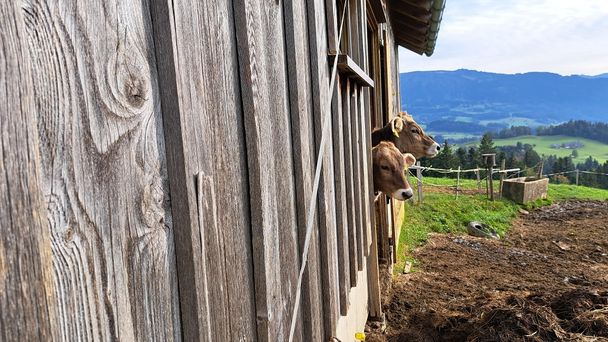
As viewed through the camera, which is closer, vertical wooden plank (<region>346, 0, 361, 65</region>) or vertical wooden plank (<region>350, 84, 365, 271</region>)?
vertical wooden plank (<region>350, 84, 365, 271</region>)

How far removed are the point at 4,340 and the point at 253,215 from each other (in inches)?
35.3

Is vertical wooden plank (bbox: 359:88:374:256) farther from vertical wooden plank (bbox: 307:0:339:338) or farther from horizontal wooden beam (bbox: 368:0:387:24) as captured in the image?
vertical wooden plank (bbox: 307:0:339:338)

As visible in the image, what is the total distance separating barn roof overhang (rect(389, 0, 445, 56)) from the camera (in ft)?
25.5

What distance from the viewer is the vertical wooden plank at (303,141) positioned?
6.02 ft

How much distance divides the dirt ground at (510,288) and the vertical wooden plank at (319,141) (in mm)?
2188

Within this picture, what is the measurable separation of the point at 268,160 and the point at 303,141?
17.3 inches

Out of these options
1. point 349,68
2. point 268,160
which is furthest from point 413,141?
point 268,160

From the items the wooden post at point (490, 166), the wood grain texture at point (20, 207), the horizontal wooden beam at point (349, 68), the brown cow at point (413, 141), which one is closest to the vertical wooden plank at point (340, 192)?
the horizontal wooden beam at point (349, 68)

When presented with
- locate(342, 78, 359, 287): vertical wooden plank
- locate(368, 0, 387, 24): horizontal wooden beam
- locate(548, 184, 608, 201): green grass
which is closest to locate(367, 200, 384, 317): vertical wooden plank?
locate(342, 78, 359, 287): vertical wooden plank

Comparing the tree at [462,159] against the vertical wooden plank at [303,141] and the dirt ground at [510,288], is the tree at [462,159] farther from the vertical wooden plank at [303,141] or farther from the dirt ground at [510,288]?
the vertical wooden plank at [303,141]

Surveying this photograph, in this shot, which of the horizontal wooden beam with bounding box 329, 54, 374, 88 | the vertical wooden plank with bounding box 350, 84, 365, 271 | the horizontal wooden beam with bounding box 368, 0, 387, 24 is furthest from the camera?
the horizontal wooden beam with bounding box 368, 0, 387, 24

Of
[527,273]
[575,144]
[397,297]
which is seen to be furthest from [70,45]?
[575,144]

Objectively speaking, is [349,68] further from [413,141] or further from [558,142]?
[558,142]

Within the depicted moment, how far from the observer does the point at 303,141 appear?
1938 millimetres
